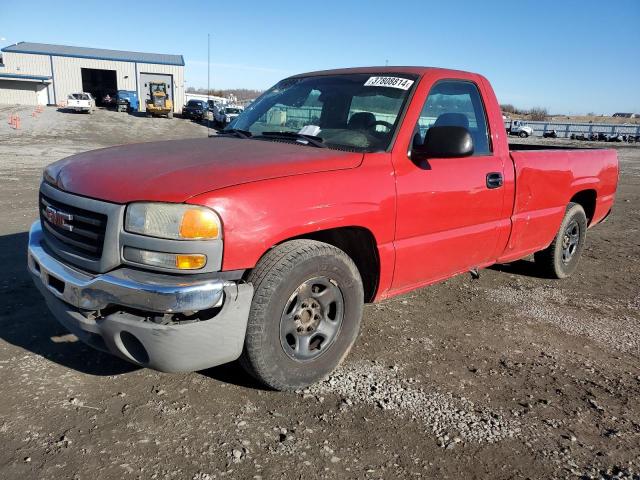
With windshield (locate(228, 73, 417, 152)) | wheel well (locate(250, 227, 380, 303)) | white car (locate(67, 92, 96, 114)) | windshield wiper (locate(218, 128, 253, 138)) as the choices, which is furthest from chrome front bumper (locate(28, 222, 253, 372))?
white car (locate(67, 92, 96, 114))

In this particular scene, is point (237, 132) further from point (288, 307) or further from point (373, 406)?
point (373, 406)

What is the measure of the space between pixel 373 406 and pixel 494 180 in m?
2.00

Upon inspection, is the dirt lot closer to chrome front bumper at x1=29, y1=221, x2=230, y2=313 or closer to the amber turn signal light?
chrome front bumper at x1=29, y1=221, x2=230, y2=313

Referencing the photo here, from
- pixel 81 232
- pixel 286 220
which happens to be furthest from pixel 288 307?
pixel 81 232

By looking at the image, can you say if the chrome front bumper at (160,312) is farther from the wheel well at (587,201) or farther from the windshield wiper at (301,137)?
the wheel well at (587,201)

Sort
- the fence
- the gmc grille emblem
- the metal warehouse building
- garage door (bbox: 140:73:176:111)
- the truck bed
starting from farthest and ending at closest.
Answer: the fence < garage door (bbox: 140:73:176:111) < the metal warehouse building < the truck bed < the gmc grille emblem

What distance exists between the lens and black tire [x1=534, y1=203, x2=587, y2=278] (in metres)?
5.10

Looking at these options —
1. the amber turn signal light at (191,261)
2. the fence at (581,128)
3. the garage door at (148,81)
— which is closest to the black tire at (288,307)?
the amber turn signal light at (191,261)

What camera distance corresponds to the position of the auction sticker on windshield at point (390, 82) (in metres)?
3.50

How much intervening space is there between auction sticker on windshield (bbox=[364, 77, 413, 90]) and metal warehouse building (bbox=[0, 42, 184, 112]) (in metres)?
50.6

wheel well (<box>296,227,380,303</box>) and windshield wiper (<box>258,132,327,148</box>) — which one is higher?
windshield wiper (<box>258,132,327,148</box>)

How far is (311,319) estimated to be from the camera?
297 cm

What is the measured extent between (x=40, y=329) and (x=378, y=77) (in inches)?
120

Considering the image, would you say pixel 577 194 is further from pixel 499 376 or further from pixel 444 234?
pixel 499 376
